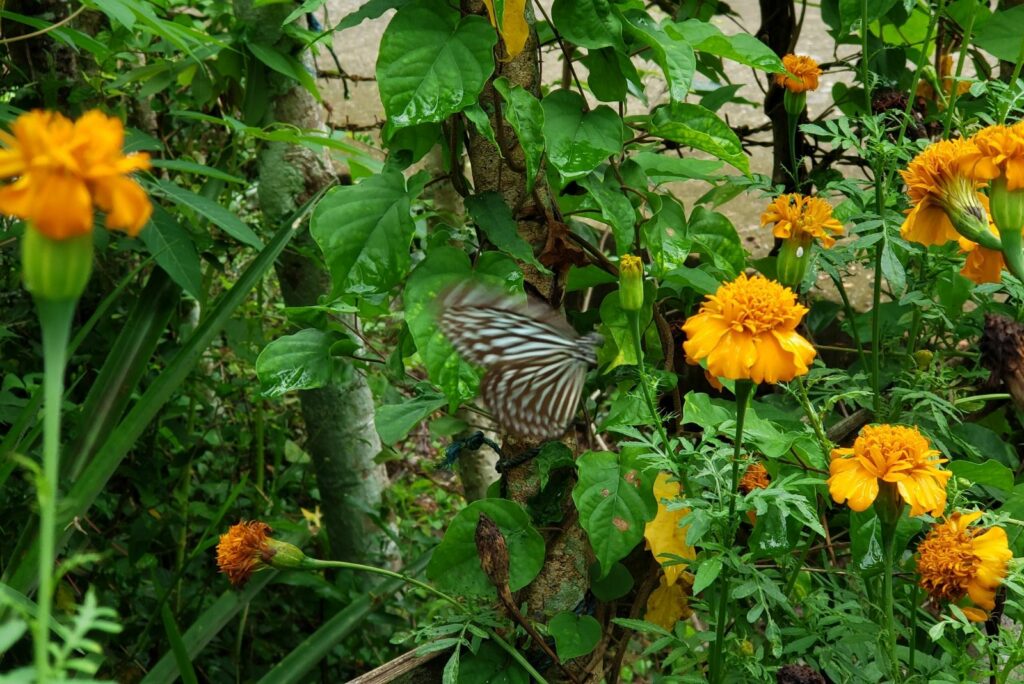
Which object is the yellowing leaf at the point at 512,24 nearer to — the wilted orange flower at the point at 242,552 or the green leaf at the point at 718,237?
the green leaf at the point at 718,237

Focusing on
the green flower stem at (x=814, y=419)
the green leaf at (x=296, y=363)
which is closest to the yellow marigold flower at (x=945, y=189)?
the green flower stem at (x=814, y=419)

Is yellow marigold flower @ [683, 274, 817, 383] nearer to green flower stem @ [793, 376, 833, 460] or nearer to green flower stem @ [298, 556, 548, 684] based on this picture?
green flower stem @ [793, 376, 833, 460]

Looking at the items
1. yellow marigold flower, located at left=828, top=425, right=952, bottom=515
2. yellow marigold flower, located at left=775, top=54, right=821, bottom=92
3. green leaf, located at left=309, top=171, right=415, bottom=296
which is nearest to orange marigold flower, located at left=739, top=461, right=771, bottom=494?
yellow marigold flower, located at left=828, top=425, right=952, bottom=515

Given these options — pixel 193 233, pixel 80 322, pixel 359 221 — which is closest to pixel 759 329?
pixel 359 221

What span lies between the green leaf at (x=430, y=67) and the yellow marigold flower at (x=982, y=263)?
0.47 meters

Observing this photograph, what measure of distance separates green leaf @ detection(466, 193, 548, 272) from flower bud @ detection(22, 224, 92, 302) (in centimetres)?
67

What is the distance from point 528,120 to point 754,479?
402 millimetres

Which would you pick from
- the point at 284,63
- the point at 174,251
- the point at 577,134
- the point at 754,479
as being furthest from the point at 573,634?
the point at 284,63

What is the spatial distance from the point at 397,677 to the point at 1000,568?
1.98ft

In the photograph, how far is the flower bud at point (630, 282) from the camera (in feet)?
2.78

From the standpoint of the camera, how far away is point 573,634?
1.09 meters

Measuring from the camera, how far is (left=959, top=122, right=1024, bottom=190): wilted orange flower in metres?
0.81

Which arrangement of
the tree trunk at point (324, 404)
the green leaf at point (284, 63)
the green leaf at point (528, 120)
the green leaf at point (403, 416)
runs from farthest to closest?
the tree trunk at point (324, 404)
the green leaf at point (284, 63)
the green leaf at point (403, 416)
the green leaf at point (528, 120)

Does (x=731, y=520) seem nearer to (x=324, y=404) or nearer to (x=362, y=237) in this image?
(x=362, y=237)
